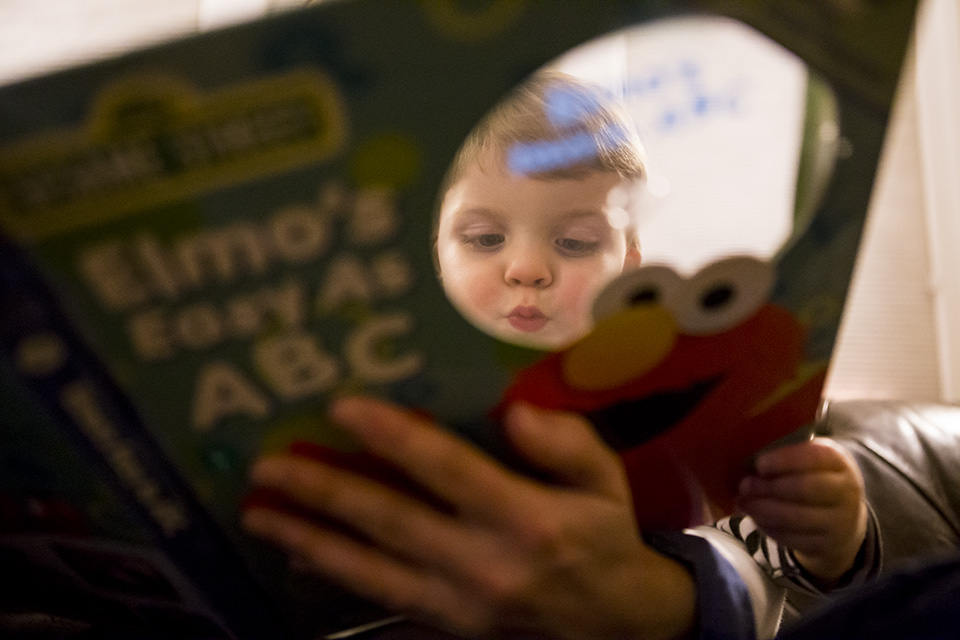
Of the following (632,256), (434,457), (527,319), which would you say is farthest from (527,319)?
(434,457)

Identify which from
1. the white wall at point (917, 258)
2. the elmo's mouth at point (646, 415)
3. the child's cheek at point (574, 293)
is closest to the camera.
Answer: the elmo's mouth at point (646, 415)

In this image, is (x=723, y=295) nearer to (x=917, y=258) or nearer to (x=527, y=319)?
(x=527, y=319)

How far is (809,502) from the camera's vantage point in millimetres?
458

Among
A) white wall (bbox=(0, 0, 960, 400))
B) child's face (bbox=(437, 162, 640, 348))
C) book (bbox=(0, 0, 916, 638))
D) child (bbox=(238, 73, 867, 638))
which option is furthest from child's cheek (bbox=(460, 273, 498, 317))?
white wall (bbox=(0, 0, 960, 400))

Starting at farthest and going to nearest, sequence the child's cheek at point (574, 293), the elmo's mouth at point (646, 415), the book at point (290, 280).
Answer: the child's cheek at point (574, 293) → the elmo's mouth at point (646, 415) → the book at point (290, 280)

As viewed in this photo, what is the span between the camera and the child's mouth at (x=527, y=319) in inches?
20.8

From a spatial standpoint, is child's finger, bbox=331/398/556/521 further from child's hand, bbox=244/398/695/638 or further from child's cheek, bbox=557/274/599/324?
child's cheek, bbox=557/274/599/324

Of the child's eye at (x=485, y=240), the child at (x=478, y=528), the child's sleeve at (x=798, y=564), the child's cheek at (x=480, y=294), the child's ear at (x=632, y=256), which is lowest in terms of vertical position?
the child's sleeve at (x=798, y=564)

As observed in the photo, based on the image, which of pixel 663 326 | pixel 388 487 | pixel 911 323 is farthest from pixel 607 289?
pixel 911 323

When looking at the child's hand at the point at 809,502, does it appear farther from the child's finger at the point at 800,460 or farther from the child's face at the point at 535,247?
the child's face at the point at 535,247

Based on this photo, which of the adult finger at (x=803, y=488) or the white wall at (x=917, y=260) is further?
the white wall at (x=917, y=260)

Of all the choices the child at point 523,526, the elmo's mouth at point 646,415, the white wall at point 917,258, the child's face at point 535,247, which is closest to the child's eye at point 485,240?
the child's face at point 535,247

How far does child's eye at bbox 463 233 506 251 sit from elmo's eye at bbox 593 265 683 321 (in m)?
0.27

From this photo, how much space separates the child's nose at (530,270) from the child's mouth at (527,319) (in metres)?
0.02
